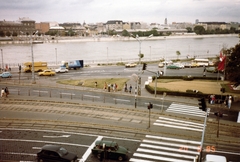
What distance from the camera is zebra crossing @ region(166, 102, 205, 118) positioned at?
25677 mm

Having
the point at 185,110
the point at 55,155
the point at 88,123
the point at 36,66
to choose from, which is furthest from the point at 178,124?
the point at 36,66

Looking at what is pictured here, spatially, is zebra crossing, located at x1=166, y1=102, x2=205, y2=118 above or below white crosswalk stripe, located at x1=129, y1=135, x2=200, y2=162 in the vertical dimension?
above

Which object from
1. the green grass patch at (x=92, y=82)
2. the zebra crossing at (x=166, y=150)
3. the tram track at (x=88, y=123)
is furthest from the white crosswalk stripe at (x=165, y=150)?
the green grass patch at (x=92, y=82)

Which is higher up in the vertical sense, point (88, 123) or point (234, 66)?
point (234, 66)

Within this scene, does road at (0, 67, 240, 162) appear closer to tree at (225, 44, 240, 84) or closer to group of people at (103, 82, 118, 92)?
group of people at (103, 82, 118, 92)

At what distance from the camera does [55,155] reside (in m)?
16.0

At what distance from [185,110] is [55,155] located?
15.5 m

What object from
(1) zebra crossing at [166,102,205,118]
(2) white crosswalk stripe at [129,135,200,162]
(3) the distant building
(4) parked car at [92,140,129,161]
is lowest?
(2) white crosswalk stripe at [129,135,200,162]

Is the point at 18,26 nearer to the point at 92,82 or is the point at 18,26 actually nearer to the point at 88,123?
the point at 92,82

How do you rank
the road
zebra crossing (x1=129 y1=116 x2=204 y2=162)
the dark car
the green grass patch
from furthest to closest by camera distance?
1. the green grass patch
2. the road
3. zebra crossing (x1=129 y1=116 x2=204 y2=162)
4. the dark car

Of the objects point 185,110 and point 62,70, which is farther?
point 62,70

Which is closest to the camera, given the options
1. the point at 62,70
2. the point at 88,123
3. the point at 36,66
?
the point at 88,123

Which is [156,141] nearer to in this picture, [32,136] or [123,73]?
[32,136]

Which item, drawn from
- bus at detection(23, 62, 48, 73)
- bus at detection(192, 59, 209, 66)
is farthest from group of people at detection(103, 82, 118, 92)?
bus at detection(192, 59, 209, 66)
